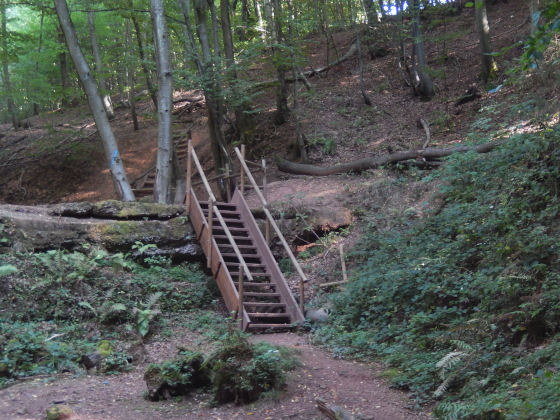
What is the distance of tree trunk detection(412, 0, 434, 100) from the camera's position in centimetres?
1767

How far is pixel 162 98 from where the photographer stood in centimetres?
1305

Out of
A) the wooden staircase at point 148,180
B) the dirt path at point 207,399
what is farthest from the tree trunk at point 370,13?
the dirt path at point 207,399

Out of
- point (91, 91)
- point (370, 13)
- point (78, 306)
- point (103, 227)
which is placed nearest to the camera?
point (78, 306)

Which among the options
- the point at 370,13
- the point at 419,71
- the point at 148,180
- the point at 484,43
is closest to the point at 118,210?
the point at 148,180

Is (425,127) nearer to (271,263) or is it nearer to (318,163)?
(318,163)

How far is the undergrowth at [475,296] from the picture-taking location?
4.30m

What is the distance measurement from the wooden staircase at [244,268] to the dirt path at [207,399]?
2.50m

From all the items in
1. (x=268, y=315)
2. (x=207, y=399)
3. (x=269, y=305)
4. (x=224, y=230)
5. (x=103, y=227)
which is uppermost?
(x=103, y=227)

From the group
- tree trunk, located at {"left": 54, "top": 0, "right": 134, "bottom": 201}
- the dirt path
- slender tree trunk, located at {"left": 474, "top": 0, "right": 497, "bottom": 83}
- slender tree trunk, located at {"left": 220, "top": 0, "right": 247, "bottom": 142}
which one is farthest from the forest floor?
tree trunk, located at {"left": 54, "top": 0, "right": 134, "bottom": 201}

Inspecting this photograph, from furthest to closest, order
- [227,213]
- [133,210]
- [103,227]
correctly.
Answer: [133,210]
[227,213]
[103,227]

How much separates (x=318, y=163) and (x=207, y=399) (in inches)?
460

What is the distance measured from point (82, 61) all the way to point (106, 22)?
11.2 m

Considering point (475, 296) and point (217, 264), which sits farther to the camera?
point (217, 264)

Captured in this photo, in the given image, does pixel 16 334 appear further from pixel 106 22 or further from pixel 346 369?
pixel 106 22
